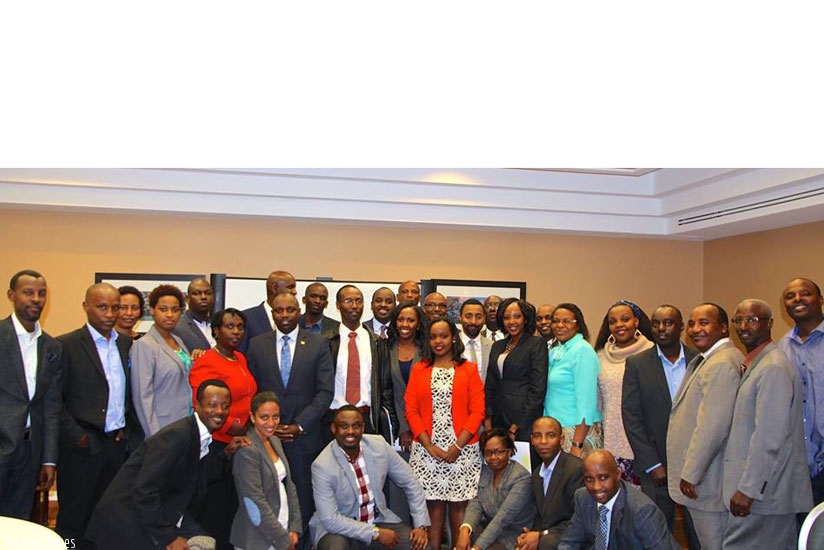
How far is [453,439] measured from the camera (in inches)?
189

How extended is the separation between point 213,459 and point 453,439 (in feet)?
5.12

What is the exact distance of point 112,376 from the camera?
14.7 ft

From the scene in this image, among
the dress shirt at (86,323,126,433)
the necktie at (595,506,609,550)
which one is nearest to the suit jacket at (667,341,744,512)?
the necktie at (595,506,609,550)

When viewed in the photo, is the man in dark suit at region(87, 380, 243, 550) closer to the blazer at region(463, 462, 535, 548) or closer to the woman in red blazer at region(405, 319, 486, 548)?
the woman in red blazer at region(405, 319, 486, 548)

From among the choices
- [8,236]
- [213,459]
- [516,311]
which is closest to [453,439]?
[516,311]

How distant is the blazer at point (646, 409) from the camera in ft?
14.3

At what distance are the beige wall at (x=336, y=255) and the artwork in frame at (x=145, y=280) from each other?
84 millimetres

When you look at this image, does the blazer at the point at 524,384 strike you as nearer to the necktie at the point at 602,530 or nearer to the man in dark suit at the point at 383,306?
the man in dark suit at the point at 383,306

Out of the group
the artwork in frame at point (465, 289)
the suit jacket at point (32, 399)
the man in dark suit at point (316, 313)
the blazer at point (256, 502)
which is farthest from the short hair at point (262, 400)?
the artwork in frame at point (465, 289)

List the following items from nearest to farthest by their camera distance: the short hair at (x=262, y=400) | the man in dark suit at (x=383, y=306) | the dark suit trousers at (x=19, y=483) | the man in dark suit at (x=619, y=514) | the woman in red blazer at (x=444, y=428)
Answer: the man in dark suit at (x=619, y=514) < the dark suit trousers at (x=19, y=483) < the short hair at (x=262, y=400) < the woman in red blazer at (x=444, y=428) < the man in dark suit at (x=383, y=306)

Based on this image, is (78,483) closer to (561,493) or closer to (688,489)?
(561,493)

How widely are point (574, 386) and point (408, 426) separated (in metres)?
1.17

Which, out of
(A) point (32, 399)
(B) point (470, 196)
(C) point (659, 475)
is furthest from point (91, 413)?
Result: (B) point (470, 196)
